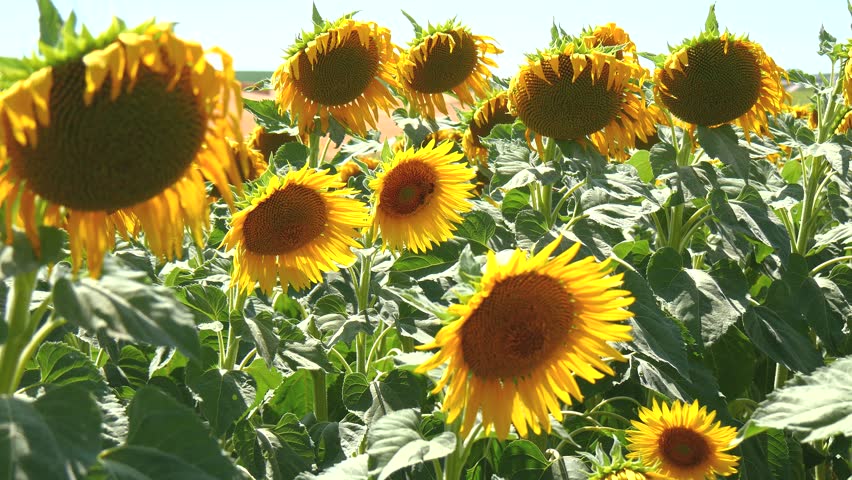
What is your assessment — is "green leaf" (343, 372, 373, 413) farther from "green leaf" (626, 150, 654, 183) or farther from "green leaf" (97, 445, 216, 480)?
"green leaf" (626, 150, 654, 183)

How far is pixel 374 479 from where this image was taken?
2023 mm

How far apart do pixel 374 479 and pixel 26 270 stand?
0.99m

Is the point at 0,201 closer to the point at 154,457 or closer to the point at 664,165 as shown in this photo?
the point at 154,457

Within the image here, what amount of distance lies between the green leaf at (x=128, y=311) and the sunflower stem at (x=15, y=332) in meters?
0.08

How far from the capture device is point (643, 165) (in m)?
3.40

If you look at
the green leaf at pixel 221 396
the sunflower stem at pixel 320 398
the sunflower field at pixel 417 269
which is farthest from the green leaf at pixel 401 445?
the sunflower stem at pixel 320 398

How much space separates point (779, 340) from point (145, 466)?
79.8 inches

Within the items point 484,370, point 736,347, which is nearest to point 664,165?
point 736,347

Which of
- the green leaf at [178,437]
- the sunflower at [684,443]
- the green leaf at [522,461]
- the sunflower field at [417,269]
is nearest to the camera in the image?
the sunflower field at [417,269]

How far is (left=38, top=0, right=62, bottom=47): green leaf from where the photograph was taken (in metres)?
1.35

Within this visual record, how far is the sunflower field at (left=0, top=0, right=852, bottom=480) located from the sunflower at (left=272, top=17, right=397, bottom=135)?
0.01 m

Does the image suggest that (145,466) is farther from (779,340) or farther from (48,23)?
(779,340)

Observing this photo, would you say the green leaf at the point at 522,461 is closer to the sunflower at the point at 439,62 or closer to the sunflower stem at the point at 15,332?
the sunflower stem at the point at 15,332

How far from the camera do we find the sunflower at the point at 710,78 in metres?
2.93
